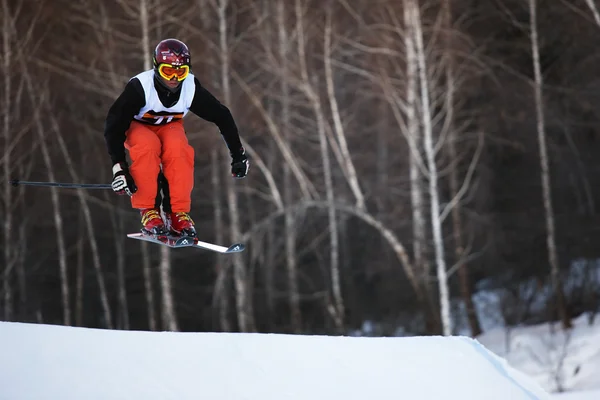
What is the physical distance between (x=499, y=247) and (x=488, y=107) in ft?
13.4

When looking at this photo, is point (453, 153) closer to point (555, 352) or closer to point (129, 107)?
point (555, 352)

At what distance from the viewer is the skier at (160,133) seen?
17.2 feet

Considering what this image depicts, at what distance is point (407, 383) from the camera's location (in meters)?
4.74

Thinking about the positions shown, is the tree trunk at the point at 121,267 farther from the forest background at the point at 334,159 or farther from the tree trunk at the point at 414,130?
the tree trunk at the point at 414,130

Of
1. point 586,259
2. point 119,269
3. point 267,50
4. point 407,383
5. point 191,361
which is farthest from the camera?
point 119,269

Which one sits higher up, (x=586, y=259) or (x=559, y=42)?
(x=559, y=42)

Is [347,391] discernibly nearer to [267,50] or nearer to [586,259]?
[267,50]

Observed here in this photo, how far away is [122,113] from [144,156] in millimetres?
317

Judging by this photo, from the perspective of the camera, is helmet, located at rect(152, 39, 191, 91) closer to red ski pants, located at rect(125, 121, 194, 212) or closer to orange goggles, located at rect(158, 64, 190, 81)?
orange goggles, located at rect(158, 64, 190, 81)

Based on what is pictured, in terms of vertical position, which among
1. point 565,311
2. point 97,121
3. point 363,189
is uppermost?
point 97,121

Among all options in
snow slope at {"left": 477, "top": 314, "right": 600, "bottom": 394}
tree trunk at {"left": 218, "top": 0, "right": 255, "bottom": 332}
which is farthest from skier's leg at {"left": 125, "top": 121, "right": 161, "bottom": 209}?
tree trunk at {"left": 218, "top": 0, "right": 255, "bottom": 332}

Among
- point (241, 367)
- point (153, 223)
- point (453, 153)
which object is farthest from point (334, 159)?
point (241, 367)

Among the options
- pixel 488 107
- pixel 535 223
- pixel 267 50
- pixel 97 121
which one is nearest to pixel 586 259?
pixel 535 223

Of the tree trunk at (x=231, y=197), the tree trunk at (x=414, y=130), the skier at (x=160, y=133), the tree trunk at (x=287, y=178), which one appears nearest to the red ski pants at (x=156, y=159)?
the skier at (x=160, y=133)
